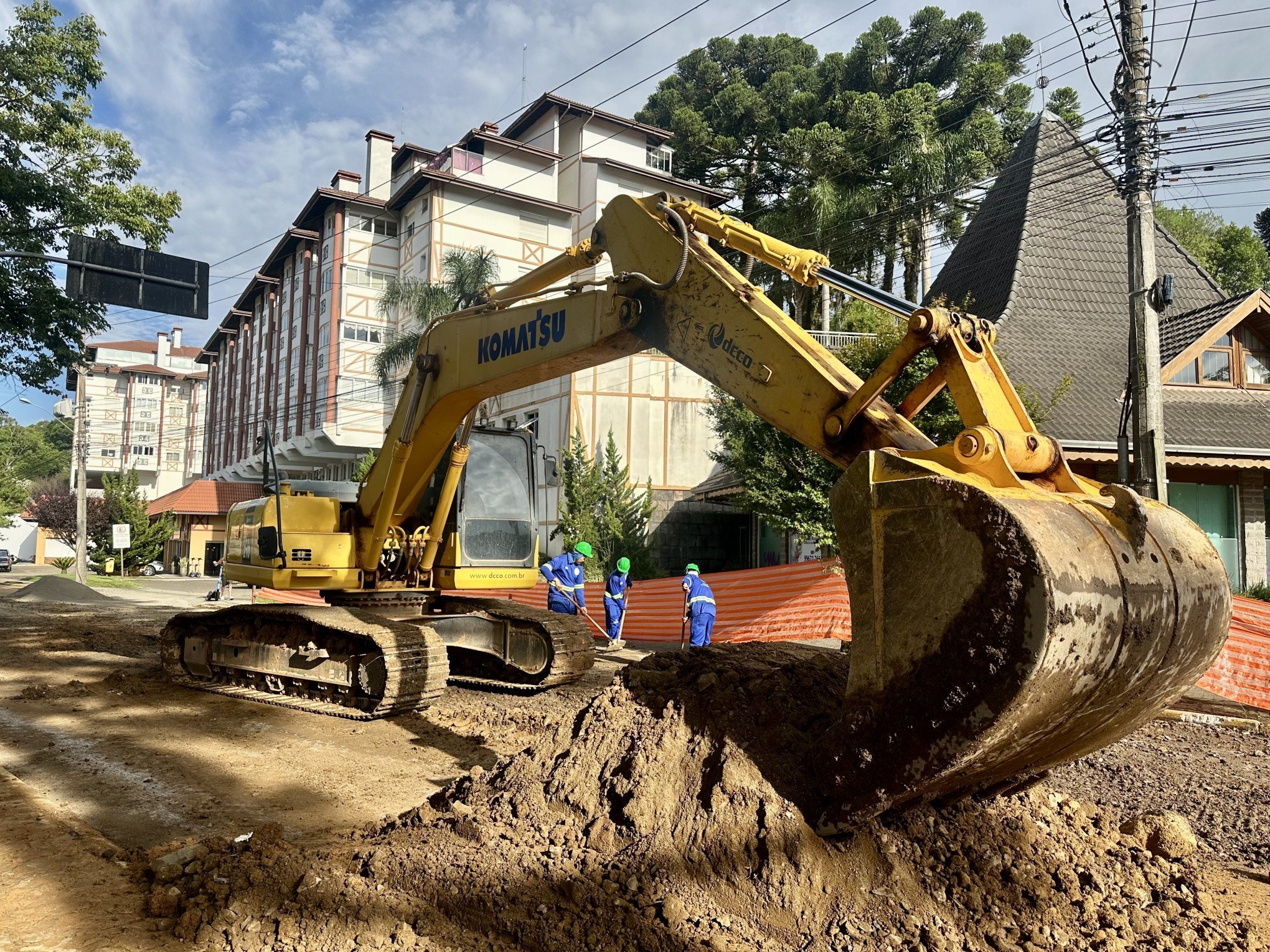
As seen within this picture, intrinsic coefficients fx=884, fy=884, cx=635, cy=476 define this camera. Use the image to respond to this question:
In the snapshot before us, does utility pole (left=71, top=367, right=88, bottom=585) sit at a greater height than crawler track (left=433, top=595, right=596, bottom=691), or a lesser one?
greater

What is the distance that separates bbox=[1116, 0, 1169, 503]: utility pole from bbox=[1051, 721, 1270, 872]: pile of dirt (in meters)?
3.67

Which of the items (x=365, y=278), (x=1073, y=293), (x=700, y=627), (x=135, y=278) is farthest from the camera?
(x=365, y=278)

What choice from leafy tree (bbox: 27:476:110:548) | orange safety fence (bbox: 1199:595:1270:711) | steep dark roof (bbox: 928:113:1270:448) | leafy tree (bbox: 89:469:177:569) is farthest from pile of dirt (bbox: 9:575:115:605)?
orange safety fence (bbox: 1199:595:1270:711)

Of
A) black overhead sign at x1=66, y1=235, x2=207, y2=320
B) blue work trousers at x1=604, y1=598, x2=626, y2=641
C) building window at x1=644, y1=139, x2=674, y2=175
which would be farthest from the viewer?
building window at x1=644, y1=139, x2=674, y2=175

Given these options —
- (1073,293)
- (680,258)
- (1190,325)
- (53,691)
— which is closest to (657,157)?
(1073,293)

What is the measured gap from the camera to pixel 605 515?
22.2 meters

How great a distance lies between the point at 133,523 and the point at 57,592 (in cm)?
1528

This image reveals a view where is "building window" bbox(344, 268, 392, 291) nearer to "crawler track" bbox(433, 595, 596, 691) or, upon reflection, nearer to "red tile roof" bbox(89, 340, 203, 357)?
"crawler track" bbox(433, 595, 596, 691)

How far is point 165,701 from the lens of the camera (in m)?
8.46

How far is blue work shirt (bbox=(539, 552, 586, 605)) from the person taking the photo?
1271 cm

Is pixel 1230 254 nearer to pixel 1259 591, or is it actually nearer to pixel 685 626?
pixel 1259 591

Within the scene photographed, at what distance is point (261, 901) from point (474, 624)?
18.1 feet

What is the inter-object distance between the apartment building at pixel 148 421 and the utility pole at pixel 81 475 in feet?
178

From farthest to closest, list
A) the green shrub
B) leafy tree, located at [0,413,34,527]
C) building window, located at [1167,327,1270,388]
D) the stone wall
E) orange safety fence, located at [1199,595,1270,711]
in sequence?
1. leafy tree, located at [0,413,34,527]
2. the stone wall
3. building window, located at [1167,327,1270,388]
4. the green shrub
5. orange safety fence, located at [1199,595,1270,711]
